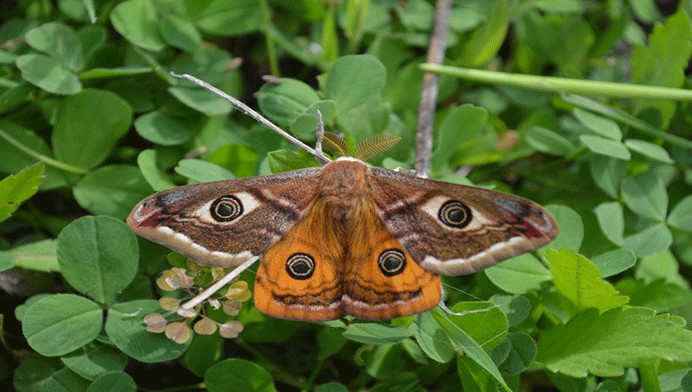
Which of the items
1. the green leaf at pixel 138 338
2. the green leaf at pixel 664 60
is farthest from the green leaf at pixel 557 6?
the green leaf at pixel 138 338

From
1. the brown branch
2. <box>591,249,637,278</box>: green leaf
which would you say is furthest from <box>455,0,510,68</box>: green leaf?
<box>591,249,637,278</box>: green leaf

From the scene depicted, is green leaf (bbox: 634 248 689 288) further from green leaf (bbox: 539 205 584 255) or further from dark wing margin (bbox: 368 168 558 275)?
dark wing margin (bbox: 368 168 558 275)

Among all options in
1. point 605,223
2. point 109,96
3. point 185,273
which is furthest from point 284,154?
point 605,223

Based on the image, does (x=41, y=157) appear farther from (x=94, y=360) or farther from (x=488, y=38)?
(x=488, y=38)

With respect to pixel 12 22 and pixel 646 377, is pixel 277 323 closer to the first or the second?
pixel 646 377

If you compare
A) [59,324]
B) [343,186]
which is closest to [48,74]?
[59,324]
